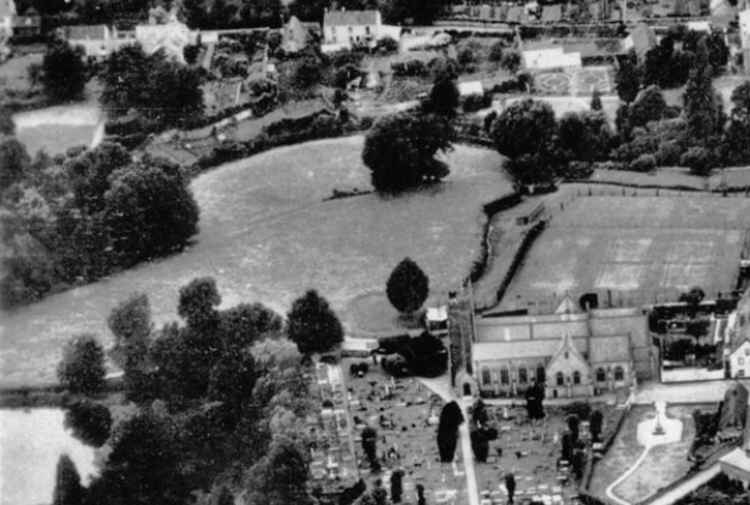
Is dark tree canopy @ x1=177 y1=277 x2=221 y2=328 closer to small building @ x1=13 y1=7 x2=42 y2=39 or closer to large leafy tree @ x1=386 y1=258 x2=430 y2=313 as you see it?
large leafy tree @ x1=386 y1=258 x2=430 y2=313

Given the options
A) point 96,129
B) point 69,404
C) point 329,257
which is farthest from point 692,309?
point 96,129

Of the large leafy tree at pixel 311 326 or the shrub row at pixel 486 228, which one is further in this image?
the shrub row at pixel 486 228

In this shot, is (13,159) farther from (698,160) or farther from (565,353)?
(565,353)

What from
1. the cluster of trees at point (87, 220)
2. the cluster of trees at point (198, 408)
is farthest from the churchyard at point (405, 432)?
the cluster of trees at point (87, 220)

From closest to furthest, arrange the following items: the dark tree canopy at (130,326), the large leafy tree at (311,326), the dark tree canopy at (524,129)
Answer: the large leafy tree at (311,326) < the dark tree canopy at (130,326) < the dark tree canopy at (524,129)

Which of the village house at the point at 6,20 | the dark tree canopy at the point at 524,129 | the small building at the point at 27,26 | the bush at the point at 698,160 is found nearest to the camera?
the bush at the point at 698,160

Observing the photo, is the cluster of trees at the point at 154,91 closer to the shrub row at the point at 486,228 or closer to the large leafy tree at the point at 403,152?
the large leafy tree at the point at 403,152

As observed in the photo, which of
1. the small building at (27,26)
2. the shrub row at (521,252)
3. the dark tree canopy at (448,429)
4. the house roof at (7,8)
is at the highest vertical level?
the house roof at (7,8)
